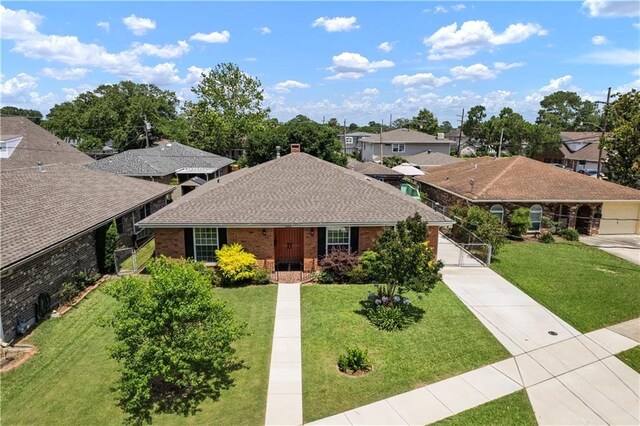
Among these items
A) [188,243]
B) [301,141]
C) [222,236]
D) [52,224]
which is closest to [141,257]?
[188,243]

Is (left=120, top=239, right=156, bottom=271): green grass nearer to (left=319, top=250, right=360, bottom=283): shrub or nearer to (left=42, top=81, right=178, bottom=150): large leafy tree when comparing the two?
(left=319, top=250, right=360, bottom=283): shrub

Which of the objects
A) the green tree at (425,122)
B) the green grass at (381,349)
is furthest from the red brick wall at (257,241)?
the green tree at (425,122)

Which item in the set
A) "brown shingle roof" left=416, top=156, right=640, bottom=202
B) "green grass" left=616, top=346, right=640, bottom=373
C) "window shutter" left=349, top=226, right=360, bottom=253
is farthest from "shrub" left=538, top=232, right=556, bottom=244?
"window shutter" left=349, top=226, right=360, bottom=253

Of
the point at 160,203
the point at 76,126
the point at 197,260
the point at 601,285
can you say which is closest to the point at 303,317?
the point at 197,260

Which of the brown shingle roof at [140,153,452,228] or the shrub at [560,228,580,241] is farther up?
the brown shingle roof at [140,153,452,228]

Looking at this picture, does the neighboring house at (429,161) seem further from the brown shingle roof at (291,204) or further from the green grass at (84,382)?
the green grass at (84,382)

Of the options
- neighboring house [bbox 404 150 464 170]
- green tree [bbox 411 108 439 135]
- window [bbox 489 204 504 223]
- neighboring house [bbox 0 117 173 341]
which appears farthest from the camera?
green tree [bbox 411 108 439 135]

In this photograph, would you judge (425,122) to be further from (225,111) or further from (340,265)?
(340,265)
